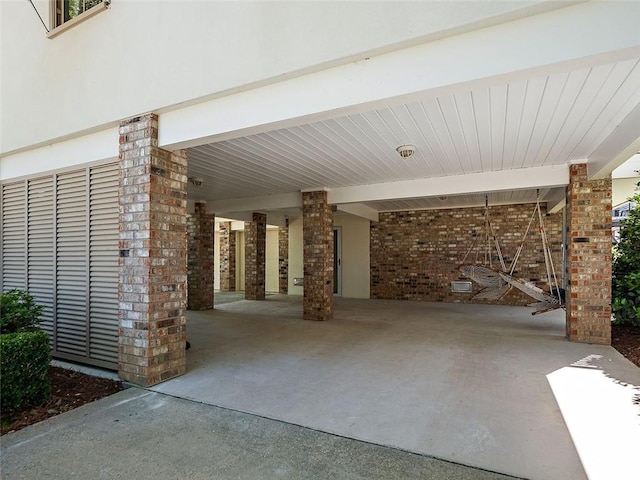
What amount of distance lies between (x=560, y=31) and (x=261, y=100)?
2.07 metres

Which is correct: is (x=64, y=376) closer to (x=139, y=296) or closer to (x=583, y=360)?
(x=139, y=296)

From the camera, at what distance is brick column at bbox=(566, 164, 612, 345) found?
4.96 meters

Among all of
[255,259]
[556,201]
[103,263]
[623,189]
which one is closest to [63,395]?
[103,263]

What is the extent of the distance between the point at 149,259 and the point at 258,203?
15.8ft

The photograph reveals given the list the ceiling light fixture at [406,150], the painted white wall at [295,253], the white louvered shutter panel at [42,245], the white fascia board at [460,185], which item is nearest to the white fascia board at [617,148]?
the white fascia board at [460,185]

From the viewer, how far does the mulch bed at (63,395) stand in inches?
107

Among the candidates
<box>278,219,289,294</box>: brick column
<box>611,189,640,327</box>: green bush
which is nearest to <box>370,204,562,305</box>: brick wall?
<box>611,189,640,327</box>: green bush

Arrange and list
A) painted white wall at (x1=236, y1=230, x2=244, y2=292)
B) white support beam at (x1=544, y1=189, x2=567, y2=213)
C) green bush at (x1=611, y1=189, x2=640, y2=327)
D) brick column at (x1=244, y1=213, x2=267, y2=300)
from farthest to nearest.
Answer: painted white wall at (x1=236, y1=230, x2=244, y2=292) → brick column at (x1=244, y1=213, x2=267, y2=300) → white support beam at (x1=544, y1=189, x2=567, y2=213) → green bush at (x1=611, y1=189, x2=640, y2=327)

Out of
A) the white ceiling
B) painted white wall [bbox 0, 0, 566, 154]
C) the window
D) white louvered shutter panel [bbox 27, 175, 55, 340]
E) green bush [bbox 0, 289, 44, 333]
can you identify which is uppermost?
the window

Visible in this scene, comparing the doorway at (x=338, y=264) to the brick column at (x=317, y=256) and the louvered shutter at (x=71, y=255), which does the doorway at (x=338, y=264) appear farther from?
the louvered shutter at (x=71, y=255)

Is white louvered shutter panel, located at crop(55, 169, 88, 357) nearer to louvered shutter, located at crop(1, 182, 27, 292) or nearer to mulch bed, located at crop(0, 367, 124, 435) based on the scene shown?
mulch bed, located at crop(0, 367, 124, 435)

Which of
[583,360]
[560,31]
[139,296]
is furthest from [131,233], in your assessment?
[583,360]

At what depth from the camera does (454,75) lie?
2.24 metres

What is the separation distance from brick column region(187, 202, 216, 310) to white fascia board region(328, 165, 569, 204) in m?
3.36
